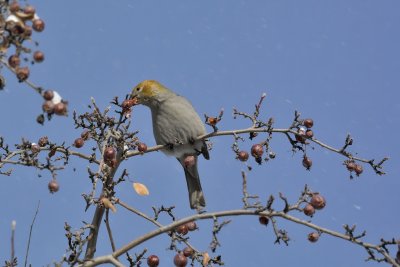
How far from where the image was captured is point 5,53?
358cm

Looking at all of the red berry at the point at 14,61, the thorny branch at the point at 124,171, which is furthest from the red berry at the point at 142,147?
the red berry at the point at 14,61

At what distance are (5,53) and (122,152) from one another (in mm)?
2382

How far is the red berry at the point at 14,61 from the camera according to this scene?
3490 mm

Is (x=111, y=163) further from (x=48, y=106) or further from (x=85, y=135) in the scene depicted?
(x=48, y=106)

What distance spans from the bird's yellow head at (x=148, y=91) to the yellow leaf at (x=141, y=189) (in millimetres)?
4007

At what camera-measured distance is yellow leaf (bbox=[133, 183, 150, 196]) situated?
5.09m

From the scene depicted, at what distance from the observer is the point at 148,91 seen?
9172 mm

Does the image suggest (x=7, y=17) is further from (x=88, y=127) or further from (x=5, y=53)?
(x=88, y=127)

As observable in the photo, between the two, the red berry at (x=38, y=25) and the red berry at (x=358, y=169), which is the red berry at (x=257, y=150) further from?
the red berry at (x=38, y=25)

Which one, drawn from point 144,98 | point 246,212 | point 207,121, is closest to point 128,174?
point 207,121

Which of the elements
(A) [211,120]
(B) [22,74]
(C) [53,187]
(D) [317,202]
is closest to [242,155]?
(A) [211,120]

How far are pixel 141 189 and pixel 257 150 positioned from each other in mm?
1483

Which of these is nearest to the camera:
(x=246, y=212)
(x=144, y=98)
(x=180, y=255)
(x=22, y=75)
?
(x=22, y=75)

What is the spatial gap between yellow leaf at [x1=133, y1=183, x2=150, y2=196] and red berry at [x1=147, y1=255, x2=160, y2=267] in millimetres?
548
